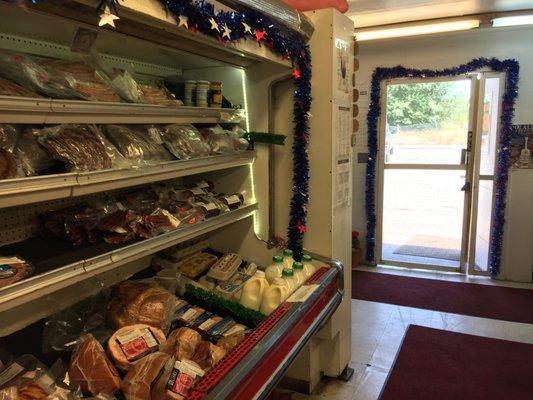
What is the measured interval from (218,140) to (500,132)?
3.51 m

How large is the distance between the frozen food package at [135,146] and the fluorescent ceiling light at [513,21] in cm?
345

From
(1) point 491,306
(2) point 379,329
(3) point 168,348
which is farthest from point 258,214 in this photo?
(1) point 491,306

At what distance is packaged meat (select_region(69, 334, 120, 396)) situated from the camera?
4.35ft

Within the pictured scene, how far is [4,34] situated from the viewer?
1.55m

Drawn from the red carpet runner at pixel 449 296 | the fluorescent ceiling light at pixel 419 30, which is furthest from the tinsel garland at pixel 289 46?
the red carpet runner at pixel 449 296

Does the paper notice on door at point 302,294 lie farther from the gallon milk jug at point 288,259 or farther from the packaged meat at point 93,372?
the packaged meat at point 93,372

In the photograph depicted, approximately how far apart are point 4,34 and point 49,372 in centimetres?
120

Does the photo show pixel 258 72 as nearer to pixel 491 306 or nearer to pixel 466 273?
pixel 491 306

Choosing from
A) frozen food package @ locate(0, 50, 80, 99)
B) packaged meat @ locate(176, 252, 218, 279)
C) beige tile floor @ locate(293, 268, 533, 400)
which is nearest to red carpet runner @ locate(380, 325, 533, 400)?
beige tile floor @ locate(293, 268, 533, 400)

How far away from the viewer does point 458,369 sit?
2939 mm

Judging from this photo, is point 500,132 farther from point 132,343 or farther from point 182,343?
point 132,343

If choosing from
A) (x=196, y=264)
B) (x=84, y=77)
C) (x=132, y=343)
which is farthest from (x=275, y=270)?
(x=84, y=77)

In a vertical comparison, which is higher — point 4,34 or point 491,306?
point 4,34

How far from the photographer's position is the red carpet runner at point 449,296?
3.87 m
